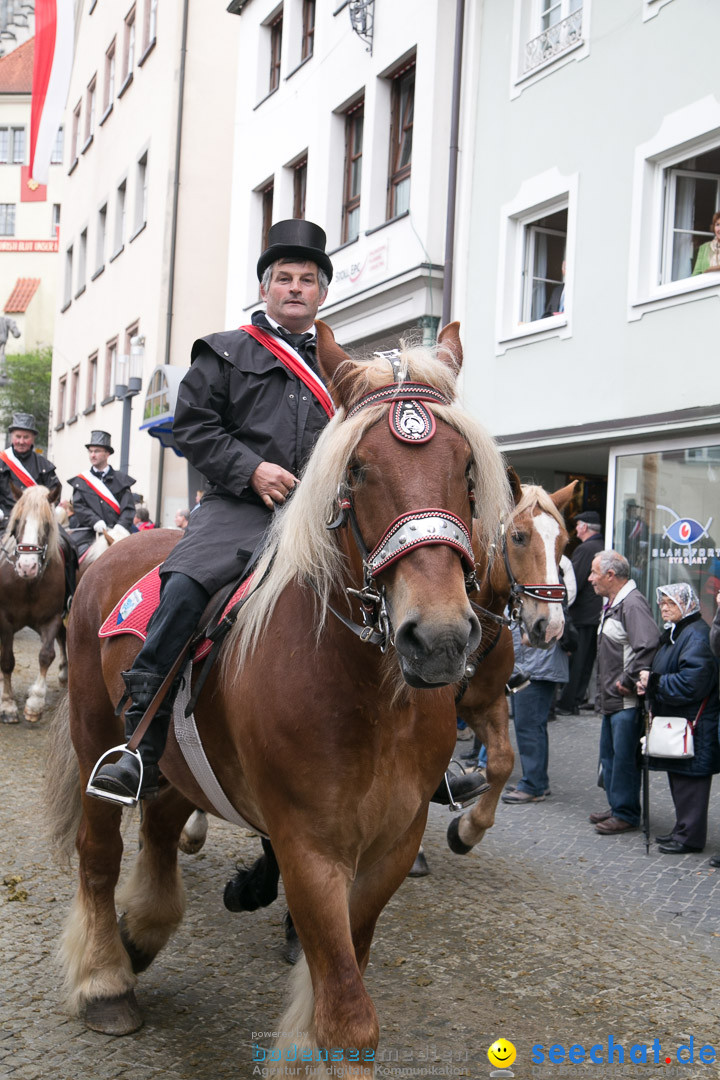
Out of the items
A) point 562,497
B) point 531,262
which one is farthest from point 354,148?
point 562,497

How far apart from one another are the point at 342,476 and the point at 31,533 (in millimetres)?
8636

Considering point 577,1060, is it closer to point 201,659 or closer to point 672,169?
point 201,659

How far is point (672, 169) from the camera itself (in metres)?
12.1

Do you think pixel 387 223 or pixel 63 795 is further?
pixel 387 223

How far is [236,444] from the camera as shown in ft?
12.3

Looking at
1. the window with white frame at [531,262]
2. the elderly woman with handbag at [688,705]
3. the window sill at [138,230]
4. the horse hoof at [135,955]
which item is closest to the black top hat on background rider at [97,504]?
the window with white frame at [531,262]

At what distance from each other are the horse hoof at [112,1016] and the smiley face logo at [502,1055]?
1.34 meters

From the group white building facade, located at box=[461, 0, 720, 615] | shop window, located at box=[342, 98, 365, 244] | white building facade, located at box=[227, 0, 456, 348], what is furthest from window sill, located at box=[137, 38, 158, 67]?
white building facade, located at box=[461, 0, 720, 615]

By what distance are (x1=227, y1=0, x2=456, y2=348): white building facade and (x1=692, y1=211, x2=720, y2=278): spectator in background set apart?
180 inches

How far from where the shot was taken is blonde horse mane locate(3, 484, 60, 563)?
10.9 m

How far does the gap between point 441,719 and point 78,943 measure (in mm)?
2032

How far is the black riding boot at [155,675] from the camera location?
3.65 meters

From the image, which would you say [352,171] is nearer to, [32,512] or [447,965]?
[32,512]

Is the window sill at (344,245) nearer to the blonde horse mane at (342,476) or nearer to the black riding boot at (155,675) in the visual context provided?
the black riding boot at (155,675)
